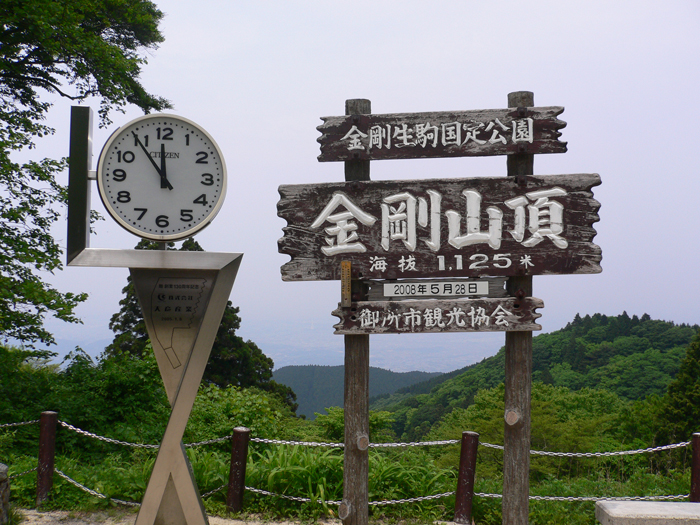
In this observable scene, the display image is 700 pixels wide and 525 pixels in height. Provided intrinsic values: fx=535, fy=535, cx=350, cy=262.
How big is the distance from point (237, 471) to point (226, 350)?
8792 mm

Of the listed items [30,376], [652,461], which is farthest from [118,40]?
[652,461]

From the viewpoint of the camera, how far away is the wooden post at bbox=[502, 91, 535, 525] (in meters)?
5.18

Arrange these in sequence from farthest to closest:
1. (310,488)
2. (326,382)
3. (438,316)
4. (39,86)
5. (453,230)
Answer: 1. (326,382)
2. (39,86)
3. (310,488)
4. (453,230)
5. (438,316)

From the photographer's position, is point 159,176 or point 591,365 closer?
point 159,176

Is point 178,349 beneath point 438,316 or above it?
beneath

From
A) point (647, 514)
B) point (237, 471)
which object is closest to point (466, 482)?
point (647, 514)

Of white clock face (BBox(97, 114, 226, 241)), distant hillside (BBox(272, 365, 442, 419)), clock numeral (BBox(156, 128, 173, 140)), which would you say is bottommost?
distant hillside (BBox(272, 365, 442, 419))

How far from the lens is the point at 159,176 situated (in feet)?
14.3

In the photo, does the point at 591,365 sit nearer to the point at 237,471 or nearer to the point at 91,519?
the point at 237,471

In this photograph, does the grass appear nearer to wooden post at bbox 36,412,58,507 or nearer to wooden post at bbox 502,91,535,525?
wooden post at bbox 36,412,58,507

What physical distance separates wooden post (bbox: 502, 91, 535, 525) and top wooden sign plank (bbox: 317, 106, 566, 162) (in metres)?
0.17

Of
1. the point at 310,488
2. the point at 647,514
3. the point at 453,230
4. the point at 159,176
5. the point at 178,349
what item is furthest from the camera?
the point at 310,488

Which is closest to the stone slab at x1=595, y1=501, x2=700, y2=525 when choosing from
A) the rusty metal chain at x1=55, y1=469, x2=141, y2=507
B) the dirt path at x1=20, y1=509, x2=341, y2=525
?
the dirt path at x1=20, y1=509, x2=341, y2=525

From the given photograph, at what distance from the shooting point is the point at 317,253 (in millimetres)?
5160
